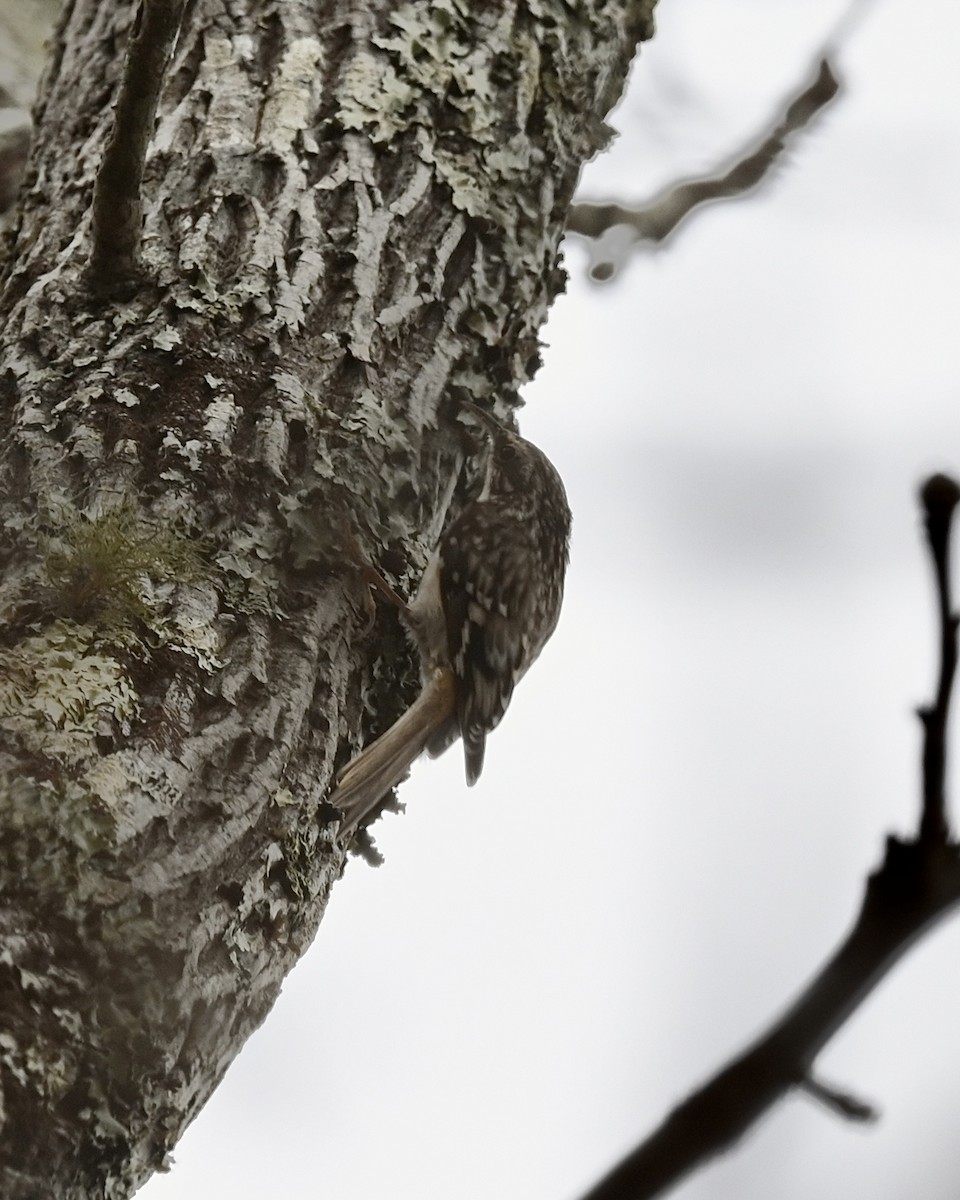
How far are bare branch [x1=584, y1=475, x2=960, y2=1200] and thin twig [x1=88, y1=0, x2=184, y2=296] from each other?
5.41 ft

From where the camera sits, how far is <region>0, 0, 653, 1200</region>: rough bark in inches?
58.3

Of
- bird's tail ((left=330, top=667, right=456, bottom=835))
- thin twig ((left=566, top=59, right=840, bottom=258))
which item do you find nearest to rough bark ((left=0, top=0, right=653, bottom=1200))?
bird's tail ((left=330, top=667, right=456, bottom=835))

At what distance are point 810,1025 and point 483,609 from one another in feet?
8.00

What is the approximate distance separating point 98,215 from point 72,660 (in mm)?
731

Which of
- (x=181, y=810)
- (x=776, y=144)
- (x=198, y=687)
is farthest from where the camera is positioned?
(x=776, y=144)

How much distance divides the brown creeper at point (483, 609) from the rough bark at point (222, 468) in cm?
10

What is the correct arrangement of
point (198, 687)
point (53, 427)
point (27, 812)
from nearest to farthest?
point (27, 812), point (198, 687), point (53, 427)

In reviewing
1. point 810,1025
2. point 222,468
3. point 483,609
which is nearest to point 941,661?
point 810,1025

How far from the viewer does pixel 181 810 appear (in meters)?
1.60

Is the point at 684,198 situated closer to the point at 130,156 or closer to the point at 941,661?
the point at 130,156

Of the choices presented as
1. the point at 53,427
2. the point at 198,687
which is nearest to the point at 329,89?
the point at 53,427

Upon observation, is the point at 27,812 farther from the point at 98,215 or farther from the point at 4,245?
the point at 4,245

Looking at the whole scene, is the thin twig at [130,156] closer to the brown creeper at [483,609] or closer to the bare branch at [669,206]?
the brown creeper at [483,609]

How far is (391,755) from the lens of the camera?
2230 millimetres
